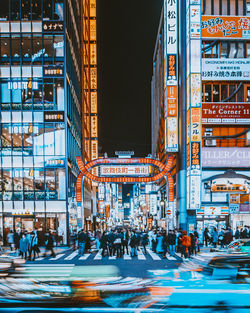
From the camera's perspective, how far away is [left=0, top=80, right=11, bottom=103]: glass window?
36656 mm

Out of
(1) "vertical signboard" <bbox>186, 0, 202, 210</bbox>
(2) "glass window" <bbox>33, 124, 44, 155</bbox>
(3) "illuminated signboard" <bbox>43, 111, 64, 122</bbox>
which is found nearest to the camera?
(1) "vertical signboard" <bbox>186, 0, 202, 210</bbox>

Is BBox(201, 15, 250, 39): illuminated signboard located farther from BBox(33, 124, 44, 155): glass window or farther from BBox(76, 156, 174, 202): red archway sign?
BBox(33, 124, 44, 155): glass window

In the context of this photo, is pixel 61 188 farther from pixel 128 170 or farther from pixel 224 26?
pixel 224 26

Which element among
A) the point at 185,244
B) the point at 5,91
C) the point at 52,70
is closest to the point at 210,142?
the point at 52,70

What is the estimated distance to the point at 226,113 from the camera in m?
36.4

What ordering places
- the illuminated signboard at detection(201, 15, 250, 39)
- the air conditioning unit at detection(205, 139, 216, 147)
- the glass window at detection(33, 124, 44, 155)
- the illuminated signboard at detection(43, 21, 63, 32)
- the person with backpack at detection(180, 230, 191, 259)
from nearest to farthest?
the person with backpack at detection(180, 230, 191, 259)
the glass window at detection(33, 124, 44, 155)
the illuminated signboard at detection(43, 21, 63, 32)
the illuminated signboard at detection(201, 15, 250, 39)
the air conditioning unit at detection(205, 139, 216, 147)

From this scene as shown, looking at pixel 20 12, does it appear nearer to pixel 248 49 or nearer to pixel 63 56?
pixel 63 56

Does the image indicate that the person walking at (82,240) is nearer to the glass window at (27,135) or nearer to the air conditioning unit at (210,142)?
the glass window at (27,135)

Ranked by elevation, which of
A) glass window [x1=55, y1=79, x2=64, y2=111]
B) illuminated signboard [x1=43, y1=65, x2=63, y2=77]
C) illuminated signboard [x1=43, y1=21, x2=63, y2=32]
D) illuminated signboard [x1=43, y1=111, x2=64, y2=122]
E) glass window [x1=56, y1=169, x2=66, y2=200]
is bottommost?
glass window [x1=56, y1=169, x2=66, y2=200]

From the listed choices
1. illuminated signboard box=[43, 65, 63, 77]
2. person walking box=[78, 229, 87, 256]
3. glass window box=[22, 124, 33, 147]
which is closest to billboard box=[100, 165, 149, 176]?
glass window box=[22, 124, 33, 147]

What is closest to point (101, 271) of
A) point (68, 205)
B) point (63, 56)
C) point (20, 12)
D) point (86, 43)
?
point (68, 205)

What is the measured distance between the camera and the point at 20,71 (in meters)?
36.5

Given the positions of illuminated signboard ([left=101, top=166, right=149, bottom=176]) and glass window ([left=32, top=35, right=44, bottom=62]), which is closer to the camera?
illuminated signboard ([left=101, top=166, right=149, bottom=176])

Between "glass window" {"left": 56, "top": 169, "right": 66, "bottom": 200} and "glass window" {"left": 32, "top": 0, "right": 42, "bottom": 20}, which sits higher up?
"glass window" {"left": 32, "top": 0, "right": 42, "bottom": 20}
